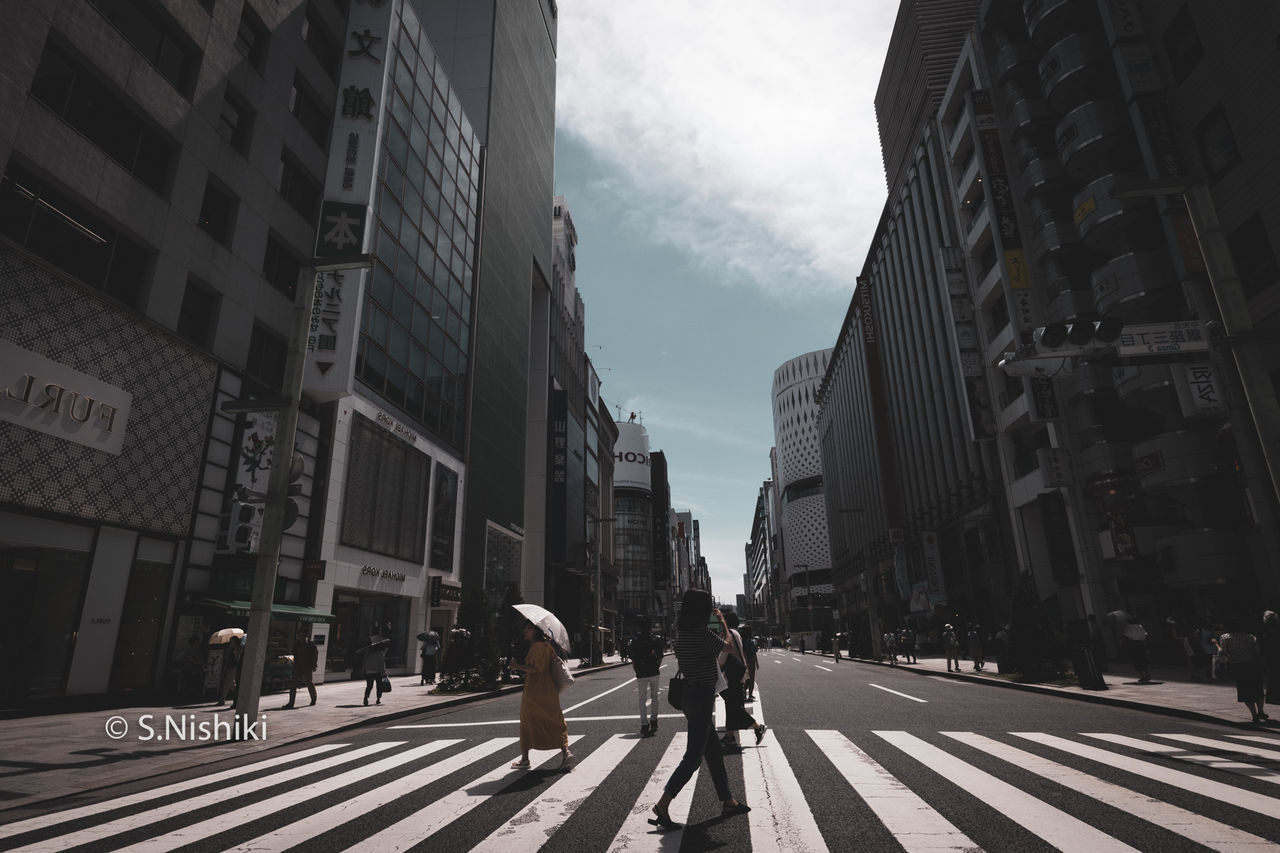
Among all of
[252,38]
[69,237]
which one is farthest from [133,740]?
[252,38]

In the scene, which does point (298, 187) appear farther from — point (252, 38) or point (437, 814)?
point (437, 814)

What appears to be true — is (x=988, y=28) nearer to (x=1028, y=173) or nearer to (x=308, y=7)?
(x=1028, y=173)

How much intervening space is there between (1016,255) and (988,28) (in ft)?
46.5

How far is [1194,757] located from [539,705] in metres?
7.63

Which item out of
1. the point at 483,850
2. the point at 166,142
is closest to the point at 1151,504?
the point at 483,850

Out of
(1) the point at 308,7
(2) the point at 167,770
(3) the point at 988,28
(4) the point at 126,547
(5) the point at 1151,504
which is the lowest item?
(2) the point at 167,770

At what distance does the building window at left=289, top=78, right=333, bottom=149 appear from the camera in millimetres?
24703

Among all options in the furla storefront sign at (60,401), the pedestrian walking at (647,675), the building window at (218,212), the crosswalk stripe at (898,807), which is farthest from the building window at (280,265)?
the crosswalk stripe at (898,807)

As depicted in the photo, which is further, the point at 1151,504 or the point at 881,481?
the point at 881,481

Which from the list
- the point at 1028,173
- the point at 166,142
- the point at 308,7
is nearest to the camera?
the point at 166,142

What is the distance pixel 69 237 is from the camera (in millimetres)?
15234

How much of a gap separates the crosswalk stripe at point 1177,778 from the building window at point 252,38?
28.1m

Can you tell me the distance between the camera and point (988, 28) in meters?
36.7

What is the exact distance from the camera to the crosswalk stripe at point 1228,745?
24.7 ft
